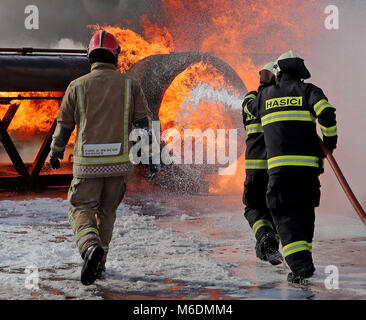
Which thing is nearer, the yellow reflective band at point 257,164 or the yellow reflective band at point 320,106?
the yellow reflective band at point 320,106

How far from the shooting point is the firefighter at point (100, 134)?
3879 mm

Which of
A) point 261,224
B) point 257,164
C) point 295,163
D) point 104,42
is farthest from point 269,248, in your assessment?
Result: point 104,42

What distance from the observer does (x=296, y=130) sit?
388 centimetres

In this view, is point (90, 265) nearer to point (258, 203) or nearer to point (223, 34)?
point (258, 203)

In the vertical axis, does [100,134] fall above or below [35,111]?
below

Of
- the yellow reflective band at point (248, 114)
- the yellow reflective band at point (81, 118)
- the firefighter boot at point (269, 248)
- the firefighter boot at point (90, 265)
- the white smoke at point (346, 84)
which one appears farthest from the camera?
the white smoke at point (346, 84)

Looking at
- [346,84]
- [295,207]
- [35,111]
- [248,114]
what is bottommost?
[295,207]

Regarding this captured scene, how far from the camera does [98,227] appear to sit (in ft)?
13.2

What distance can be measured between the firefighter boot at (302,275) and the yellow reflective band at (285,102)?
1.17 meters

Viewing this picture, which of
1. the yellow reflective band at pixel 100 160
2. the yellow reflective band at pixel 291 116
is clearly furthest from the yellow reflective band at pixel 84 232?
the yellow reflective band at pixel 291 116

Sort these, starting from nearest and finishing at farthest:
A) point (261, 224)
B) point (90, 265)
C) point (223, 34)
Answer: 1. point (90, 265)
2. point (261, 224)
3. point (223, 34)

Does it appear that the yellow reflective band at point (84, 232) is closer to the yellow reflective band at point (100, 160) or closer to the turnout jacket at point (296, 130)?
the yellow reflective band at point (100, 160)

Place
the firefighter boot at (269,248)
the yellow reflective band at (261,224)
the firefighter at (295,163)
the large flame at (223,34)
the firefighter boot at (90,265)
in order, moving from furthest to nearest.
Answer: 1. the large flame at (223,34)
2. the yellow reflective band at (261,224)
3. the firefighter boot at (269,248)
4. the firefighter at (295,163)
5. the firefighter boot at (90,265)

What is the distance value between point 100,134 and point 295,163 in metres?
1.45
